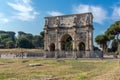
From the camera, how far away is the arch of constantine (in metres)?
49.6

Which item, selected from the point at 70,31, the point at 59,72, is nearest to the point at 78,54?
the point at 70,31

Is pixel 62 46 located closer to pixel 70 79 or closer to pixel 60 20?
pixel 60 20

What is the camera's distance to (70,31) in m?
51.9

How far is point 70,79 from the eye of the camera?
1750 cm

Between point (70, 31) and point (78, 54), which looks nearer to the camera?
point (78, 54)

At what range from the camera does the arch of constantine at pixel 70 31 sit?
49.6 metres

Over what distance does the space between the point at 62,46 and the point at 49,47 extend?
3.27m

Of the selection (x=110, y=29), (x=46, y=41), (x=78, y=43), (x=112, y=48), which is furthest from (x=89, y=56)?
(x=112, y=48)

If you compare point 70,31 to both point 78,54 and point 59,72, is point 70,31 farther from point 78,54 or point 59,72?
point 59,72

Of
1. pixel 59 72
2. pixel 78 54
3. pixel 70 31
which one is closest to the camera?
pixel 59 72

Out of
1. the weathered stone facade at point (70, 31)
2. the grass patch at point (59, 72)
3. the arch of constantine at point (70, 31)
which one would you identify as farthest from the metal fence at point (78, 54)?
the grass patch at point (59, 72)

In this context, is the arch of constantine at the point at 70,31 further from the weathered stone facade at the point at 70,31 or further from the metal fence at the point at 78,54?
the metal fence at the point at 78,54

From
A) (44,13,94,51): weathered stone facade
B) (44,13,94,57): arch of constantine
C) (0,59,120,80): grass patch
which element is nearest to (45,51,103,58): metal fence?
(44,13,94,57): arch of constantine

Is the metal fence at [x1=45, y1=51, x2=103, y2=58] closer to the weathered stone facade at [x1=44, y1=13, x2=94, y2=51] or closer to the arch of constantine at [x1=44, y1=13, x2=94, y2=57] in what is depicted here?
the arch of constantine at [x1=44, y1=13, x2=94, y2=57]
